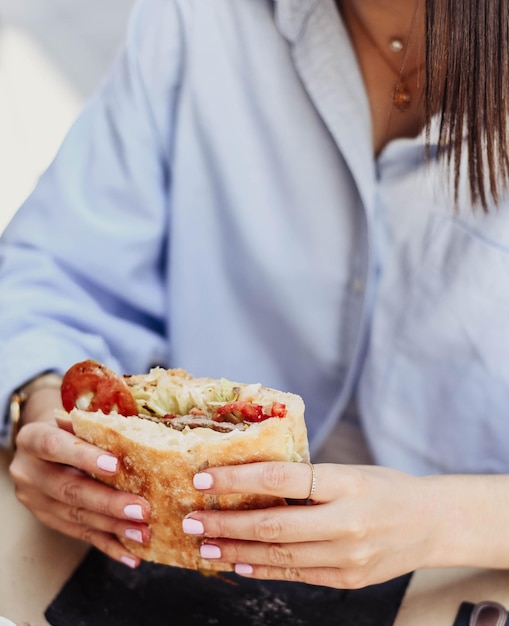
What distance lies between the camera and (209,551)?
1103mm

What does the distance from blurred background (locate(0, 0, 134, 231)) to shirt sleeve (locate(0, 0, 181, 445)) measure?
1839 millimetres

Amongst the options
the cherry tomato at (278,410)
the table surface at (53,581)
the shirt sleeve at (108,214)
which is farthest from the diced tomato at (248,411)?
the shirt sleeve at (108,214)

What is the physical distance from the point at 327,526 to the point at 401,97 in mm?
785

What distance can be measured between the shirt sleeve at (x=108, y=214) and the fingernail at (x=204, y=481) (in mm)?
536

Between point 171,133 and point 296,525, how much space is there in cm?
88

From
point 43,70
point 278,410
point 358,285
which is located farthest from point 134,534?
point 43,70

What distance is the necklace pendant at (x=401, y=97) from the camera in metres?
1.44

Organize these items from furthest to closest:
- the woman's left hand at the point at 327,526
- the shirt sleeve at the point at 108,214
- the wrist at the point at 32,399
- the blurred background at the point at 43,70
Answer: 1. the blurred background at the point at 43,70
2. the shirt sleeve at the point at 108,214
3. the wrist at the point at 32,399
4. the woman's left hand at the point at 327,526

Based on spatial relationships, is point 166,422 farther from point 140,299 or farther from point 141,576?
point 140,299

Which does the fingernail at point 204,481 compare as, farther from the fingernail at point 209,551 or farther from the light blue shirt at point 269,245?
the light blue shirt at point 269,245

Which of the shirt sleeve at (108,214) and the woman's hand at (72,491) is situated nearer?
the woman's hand at (72,491)

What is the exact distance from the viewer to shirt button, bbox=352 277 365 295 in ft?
5.09

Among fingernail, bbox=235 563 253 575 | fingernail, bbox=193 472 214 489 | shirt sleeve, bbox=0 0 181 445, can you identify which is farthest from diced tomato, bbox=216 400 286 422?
shirt sleeve, bbox=0 0 181 445

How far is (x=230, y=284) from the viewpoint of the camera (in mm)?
1694
